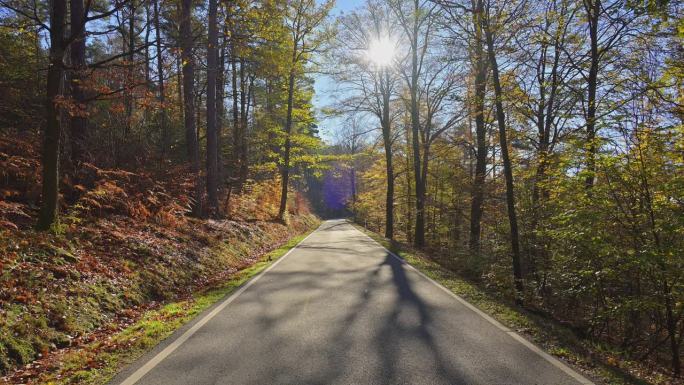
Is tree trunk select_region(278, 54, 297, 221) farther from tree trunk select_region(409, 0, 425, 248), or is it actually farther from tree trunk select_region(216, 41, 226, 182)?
tree trunk select_region(409, 0, 425, 248)

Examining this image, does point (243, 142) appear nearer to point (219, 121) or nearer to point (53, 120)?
point (219, 121)

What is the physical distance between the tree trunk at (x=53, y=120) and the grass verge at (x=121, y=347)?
2721mm

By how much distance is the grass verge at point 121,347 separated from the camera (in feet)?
14.4

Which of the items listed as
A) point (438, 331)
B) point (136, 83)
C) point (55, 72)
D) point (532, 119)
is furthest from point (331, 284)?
point (532, 119)

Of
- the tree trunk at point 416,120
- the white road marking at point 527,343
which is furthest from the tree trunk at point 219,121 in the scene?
the white road marking at point 527,343

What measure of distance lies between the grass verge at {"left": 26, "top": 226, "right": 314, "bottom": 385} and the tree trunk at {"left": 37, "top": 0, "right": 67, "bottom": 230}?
8.93 feet

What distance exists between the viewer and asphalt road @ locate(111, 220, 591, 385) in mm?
4297

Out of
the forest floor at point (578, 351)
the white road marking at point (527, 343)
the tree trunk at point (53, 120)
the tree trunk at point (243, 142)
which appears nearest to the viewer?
the white road marking at point (527, 343)

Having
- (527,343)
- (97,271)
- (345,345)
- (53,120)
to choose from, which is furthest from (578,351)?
(53,120)

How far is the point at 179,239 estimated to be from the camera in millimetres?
11477

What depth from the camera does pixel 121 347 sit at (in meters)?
5.23

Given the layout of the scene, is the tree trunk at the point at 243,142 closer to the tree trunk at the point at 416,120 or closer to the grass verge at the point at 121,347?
the tree trunk at the point at 416,120

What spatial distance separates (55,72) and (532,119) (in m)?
15.5

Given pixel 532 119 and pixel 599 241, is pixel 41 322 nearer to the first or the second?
pixel 599 241
